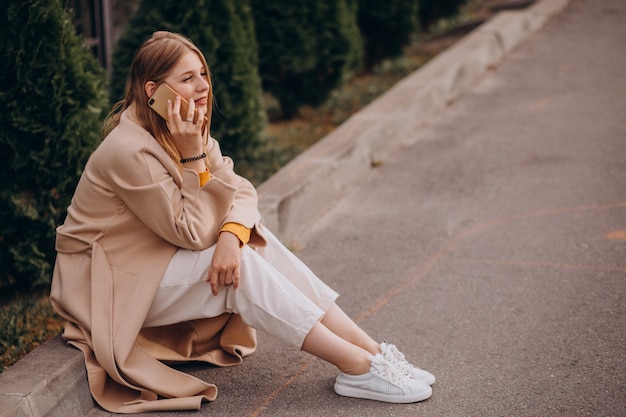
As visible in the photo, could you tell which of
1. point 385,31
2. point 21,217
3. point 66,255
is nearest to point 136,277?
point 66,255

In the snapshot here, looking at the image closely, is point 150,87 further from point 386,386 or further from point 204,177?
point 386,386

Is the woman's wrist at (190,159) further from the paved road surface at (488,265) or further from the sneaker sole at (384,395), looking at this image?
the sneaker sole at (384,395)

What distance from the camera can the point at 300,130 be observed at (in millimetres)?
7973

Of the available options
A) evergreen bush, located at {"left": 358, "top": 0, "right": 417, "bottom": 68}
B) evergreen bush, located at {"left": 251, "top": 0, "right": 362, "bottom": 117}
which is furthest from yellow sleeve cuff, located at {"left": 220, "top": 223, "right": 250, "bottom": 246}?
evergreen bush, located at {"left": 358, "top": 0, "right": 417, "bottom": 68}

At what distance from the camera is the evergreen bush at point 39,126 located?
13.0ft

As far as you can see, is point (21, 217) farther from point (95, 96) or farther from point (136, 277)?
point (136, 277)

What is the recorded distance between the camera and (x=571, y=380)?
131 inches

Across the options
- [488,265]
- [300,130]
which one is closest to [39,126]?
[488,265]

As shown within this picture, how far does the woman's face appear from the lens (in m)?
3.21

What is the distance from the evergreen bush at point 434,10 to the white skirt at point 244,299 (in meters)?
9.41

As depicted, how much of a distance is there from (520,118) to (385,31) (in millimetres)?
3498

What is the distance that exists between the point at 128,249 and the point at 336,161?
2.74 m

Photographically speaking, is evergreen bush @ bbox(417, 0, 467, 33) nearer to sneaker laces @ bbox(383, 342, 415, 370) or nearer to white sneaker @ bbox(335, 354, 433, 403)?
sneaker laces @ bbox(383, 342, 415, 370)

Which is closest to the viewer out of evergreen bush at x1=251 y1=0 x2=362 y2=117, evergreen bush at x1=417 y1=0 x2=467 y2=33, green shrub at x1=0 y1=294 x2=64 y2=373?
green shrub at x1=0 y1=294 x2=64 y2=373
